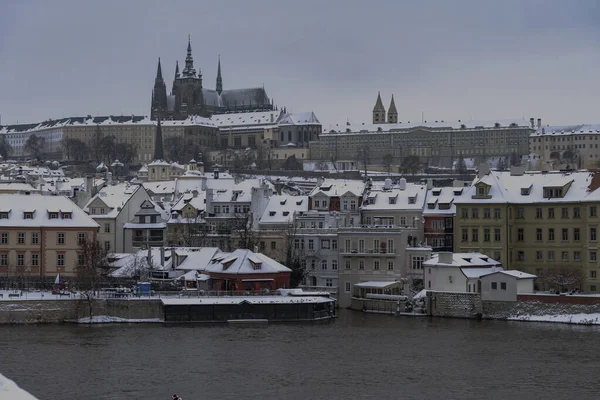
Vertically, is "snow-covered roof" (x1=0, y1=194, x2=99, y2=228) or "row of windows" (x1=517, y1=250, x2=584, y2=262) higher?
"snow-covered roof" (x1=0, y1=194, x2=99, y2=228)

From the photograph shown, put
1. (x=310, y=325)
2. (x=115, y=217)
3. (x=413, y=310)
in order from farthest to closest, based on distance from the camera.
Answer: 1. (x=115, y=217)
2. (x=413, y=310)
3. (x=310, y=325)

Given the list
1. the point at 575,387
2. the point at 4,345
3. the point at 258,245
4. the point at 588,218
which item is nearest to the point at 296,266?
the point at 258,245

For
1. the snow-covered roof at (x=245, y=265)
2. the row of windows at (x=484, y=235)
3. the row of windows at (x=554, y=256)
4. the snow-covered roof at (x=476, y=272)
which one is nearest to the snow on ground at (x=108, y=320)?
the snow-covered roof at (x=245, y=265)

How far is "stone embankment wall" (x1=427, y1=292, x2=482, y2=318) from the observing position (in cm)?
5931

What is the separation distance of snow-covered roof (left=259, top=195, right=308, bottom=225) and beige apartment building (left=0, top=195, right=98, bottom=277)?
11969 millimetres

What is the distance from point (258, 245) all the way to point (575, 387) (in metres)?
33.5

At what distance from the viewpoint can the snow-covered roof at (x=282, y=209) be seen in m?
73.4

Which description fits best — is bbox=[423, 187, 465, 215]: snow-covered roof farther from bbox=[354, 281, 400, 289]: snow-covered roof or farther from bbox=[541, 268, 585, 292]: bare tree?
bbox=[541, 268, 585, 292]: bare tree

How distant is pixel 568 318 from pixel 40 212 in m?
28.9

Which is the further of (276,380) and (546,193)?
(546,193)

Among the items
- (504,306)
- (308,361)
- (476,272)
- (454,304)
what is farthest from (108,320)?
(504,306)

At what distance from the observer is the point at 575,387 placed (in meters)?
39.8

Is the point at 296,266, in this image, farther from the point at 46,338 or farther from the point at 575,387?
the point at 575,387

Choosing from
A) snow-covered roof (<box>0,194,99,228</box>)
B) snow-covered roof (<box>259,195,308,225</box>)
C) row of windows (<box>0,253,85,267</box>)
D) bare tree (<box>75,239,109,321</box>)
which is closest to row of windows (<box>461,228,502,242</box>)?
snow-covered roof (<box>259,195,308,225</box>)
